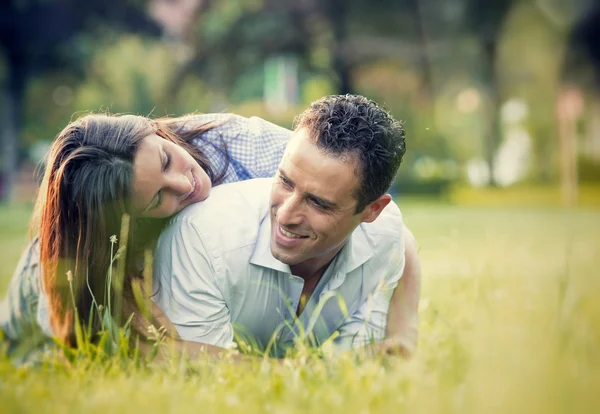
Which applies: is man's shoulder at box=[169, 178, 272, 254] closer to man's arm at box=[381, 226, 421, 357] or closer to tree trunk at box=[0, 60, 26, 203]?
man's arm at box=[381, 226, 421, 357]

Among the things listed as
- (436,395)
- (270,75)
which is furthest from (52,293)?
(270,75)

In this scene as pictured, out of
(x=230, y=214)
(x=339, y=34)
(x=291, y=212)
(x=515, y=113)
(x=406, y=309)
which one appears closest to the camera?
(x=291, y=212)

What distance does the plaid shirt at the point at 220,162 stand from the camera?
3.94m

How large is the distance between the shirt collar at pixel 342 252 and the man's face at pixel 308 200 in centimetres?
5

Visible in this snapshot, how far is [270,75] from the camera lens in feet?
109

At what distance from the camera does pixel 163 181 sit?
324cm

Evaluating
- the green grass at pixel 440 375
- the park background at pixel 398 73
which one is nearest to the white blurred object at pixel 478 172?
the park background at pixel 398 73

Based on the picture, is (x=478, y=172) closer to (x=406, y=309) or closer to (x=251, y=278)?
(x=406, y=309)

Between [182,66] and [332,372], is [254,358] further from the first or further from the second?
[182,66]

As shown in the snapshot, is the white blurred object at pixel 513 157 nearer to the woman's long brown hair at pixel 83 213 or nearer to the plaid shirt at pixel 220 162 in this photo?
the plaid shirt at pixel 220 162

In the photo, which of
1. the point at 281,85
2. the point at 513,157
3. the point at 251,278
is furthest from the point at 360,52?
the point at 251,278

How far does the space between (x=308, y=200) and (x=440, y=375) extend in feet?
3.90

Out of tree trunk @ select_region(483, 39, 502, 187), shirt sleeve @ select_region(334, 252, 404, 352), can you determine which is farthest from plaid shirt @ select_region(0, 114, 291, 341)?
tree trunk @ select_region(483, 39, 502, 187)

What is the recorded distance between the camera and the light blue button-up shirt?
3.00 m
